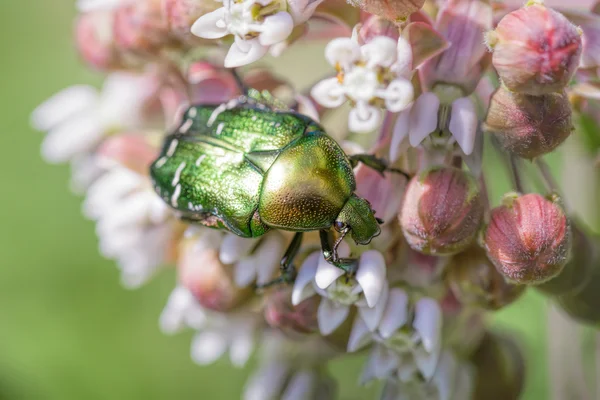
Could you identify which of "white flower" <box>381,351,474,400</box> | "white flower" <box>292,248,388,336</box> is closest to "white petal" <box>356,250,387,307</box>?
"white flower" <box>292,248,388,336</box>

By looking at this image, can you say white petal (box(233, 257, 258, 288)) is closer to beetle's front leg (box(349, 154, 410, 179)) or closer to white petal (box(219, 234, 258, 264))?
white petal (box(219, 234, 258, 264))

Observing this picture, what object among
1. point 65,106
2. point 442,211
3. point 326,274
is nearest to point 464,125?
point 442,211

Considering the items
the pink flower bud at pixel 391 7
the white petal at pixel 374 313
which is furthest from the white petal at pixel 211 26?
the white petal at pixel 374 313

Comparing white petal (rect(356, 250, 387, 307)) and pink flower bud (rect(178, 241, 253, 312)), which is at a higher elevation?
white petal (rect(356, 250, 387, 307))

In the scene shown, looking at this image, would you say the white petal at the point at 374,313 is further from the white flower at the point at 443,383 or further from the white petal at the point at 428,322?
the white flower at the point at 443,383

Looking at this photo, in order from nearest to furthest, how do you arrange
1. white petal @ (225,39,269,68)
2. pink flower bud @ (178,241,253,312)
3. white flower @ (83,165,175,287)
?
white petal @ (225,39,269,68) → pink flower bud @ (178,241,253,312) → white flower @ (83,165,175,287)

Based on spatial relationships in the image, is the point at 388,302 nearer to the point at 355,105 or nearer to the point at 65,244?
Answer: the point at 355,105
